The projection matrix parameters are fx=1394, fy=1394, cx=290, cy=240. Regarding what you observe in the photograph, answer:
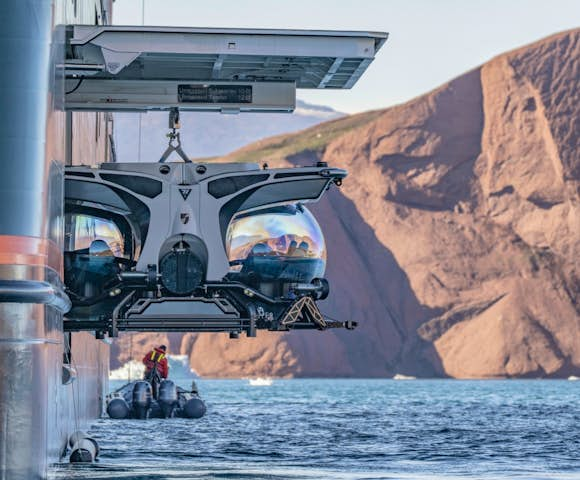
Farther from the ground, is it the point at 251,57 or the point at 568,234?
the point at 568,234

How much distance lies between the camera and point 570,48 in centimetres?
16650

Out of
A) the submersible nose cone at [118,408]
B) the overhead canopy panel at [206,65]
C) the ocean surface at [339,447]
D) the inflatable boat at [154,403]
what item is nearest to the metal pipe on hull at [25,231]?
the overhead canopy panel at [206,65]

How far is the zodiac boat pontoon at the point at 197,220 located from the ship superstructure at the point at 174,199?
0.05 ft

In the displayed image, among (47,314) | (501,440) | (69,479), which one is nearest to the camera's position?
(47,314)

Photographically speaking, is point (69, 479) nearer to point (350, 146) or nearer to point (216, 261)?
point (216, 261)

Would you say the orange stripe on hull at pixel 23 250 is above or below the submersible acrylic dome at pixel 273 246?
below

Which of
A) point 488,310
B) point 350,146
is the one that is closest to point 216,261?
point 488,310

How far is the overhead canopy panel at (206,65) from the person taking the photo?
15.4m

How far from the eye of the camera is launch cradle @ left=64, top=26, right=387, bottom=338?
51.1ft

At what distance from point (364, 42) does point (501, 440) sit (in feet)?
87.7

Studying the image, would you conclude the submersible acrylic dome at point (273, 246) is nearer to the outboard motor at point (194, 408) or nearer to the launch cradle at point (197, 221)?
the launch cradle at point (197, 221)

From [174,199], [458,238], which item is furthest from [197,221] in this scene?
[458,238]

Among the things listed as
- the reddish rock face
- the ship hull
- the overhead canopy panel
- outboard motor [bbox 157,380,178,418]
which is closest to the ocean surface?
outboard motor [bbox 157,380,178,418]

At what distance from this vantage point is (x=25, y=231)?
13414mm
